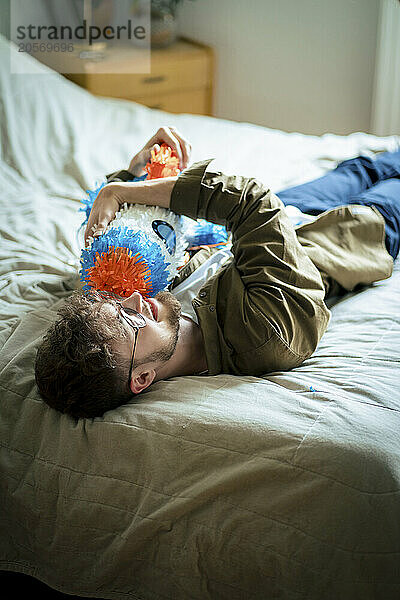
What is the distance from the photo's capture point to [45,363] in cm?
105

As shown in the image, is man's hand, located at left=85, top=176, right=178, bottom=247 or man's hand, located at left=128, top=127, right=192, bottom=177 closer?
man's hand, located at left=85, top=176, right=178, bottom=247

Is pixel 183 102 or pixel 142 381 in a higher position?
pixel 183 102

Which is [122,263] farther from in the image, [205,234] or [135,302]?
[205,234]

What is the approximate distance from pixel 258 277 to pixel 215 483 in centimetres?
43

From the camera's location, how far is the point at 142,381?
1.11 m

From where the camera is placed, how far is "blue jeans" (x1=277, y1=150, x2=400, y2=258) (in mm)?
1622

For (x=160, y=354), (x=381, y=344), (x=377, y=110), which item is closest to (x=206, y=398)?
(x=160, y=354)

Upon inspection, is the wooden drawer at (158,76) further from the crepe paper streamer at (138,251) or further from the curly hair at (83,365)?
the curly hair at (83,365)

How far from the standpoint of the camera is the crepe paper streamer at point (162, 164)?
1399 millimetres

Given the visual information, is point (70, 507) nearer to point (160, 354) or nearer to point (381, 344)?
point (160, 354)

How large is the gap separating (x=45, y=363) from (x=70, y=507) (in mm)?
222

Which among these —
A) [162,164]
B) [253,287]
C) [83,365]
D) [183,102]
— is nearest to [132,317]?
[83,365]

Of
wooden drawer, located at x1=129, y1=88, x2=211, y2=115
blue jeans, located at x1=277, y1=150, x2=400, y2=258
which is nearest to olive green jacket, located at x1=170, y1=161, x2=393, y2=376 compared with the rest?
blue jeans, located at x1=277, y1=150, x2=400, y2=258

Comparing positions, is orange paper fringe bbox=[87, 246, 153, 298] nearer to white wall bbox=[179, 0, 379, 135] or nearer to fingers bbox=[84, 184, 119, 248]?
fingers bbox=[84, 184, 119, 248]
